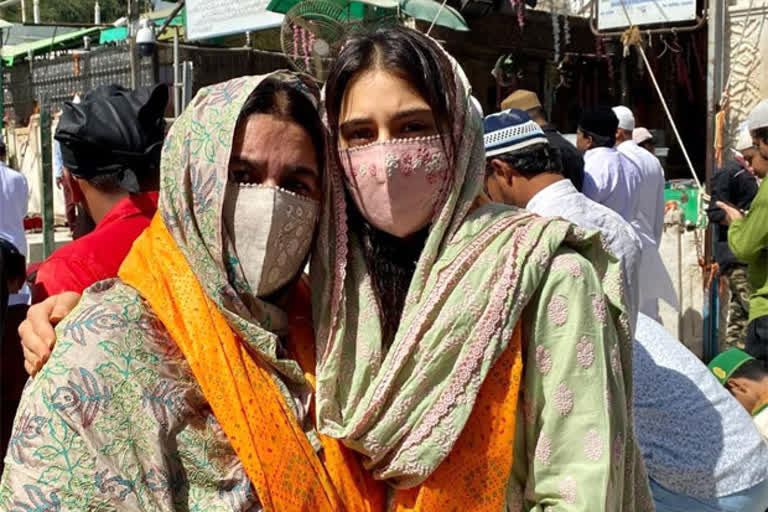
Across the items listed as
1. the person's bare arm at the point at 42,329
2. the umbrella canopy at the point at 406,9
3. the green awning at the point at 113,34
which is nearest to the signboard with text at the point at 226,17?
the umbrella canopy at the point at 406,9

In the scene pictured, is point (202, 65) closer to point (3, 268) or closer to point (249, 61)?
point (249, 61)

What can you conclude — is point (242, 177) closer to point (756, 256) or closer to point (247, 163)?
point (247, 163)

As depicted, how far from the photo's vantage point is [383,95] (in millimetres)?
1612

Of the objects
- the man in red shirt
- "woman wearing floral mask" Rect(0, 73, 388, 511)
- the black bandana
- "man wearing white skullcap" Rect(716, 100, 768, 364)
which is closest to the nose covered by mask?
"woman wearing floral mask" Rect(0, 73, 388, 511)

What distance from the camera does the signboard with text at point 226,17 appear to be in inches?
328

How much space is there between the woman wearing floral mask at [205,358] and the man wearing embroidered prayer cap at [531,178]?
1.54 m

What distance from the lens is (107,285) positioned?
1656 mm

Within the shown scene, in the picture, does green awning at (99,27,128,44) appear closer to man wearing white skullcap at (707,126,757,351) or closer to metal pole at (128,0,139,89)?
metal pole at (128,0,139,89)

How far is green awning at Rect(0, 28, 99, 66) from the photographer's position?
13.2 meters

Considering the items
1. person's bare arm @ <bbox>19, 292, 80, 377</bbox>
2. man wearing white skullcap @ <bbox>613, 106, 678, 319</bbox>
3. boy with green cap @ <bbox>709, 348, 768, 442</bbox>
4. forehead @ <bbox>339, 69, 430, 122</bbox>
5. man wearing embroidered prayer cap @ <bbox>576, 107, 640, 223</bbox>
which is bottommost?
boy with green cap @ <bbox>709, 348, 768, 442</bbox>

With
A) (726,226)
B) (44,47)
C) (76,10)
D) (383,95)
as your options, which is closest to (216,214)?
(383,95)

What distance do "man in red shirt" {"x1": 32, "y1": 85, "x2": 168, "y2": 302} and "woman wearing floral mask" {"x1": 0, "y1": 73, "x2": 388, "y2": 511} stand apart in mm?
767

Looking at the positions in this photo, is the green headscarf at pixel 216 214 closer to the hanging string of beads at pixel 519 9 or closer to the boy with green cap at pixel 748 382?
the boy with green cap at pixel 748 382

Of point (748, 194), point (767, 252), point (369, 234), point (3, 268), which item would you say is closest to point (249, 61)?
point (748, 194)
